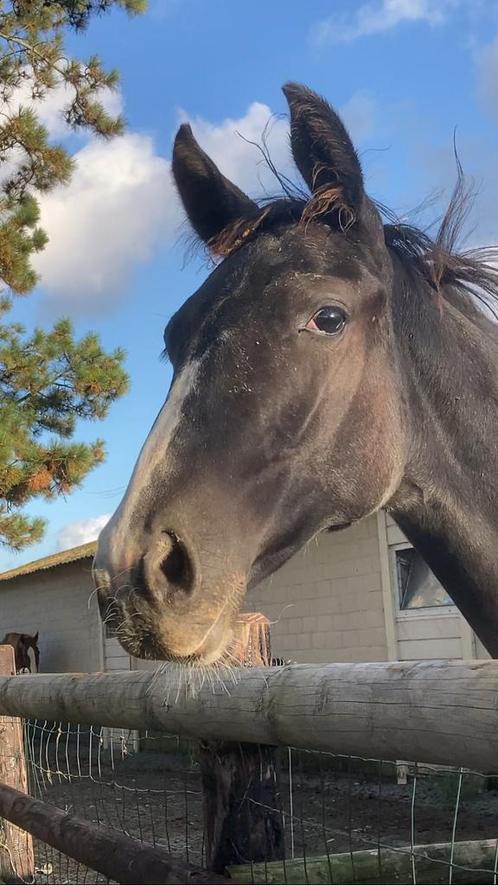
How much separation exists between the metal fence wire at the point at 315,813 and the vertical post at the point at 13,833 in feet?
0.14

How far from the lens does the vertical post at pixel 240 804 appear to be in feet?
6.87

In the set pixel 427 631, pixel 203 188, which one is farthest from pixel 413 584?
pixel 203 188

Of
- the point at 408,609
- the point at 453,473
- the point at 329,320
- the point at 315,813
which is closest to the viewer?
the point at 329,320

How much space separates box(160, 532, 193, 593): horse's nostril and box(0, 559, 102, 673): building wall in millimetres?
12115

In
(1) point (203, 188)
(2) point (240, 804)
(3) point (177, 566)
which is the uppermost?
(1) point (203, 188)

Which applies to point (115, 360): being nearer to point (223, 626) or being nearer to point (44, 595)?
point (44, 595)

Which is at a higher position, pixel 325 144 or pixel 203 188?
pixel 203 188

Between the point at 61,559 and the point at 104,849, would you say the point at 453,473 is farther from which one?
the point at 61,559

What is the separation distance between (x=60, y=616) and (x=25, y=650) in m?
1.06

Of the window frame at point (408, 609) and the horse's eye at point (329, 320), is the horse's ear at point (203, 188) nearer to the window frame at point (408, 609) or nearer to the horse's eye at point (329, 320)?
the horse's eye at point (329, 320)

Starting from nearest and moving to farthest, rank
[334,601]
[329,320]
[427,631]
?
1. [329,320]
2. [427,631]
3. [334,601]

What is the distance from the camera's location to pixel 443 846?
2113mm

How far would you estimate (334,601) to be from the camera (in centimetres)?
981

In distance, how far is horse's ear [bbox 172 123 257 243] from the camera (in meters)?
2.55
